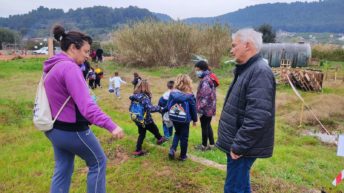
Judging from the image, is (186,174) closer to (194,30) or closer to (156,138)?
(156,138)

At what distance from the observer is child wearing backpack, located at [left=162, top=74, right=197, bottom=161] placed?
5094 millimetres

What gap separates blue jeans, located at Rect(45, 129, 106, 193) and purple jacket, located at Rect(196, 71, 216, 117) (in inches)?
109

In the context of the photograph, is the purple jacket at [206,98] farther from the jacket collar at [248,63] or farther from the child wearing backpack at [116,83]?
the child wearing backpack at [116,83]

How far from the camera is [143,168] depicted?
4961 millimetres

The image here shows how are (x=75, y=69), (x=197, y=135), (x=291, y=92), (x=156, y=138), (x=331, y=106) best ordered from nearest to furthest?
1. (x=75, y=69)
2. (x=156, y=138)
3. (x=197, y=135)
4. (x=331, y=106)
5. (x=291, y=92)

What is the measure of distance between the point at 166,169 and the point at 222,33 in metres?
19.4

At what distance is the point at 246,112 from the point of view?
274 cm

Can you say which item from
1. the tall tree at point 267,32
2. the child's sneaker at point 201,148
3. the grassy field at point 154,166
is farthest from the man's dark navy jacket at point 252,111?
the tall tree at point 267,32

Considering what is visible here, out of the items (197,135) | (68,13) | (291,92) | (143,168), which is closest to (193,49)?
(291,92)

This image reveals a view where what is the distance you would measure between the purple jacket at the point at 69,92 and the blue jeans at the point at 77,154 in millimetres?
154

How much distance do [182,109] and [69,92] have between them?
99.3 inches

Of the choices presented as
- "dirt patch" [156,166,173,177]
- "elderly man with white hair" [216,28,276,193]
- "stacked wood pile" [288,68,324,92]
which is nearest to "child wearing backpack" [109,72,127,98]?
"dirt patch" [156,166,173,177]

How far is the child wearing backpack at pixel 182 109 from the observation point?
5.09m

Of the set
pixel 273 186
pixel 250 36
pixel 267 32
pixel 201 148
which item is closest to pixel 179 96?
pixel 201 148
